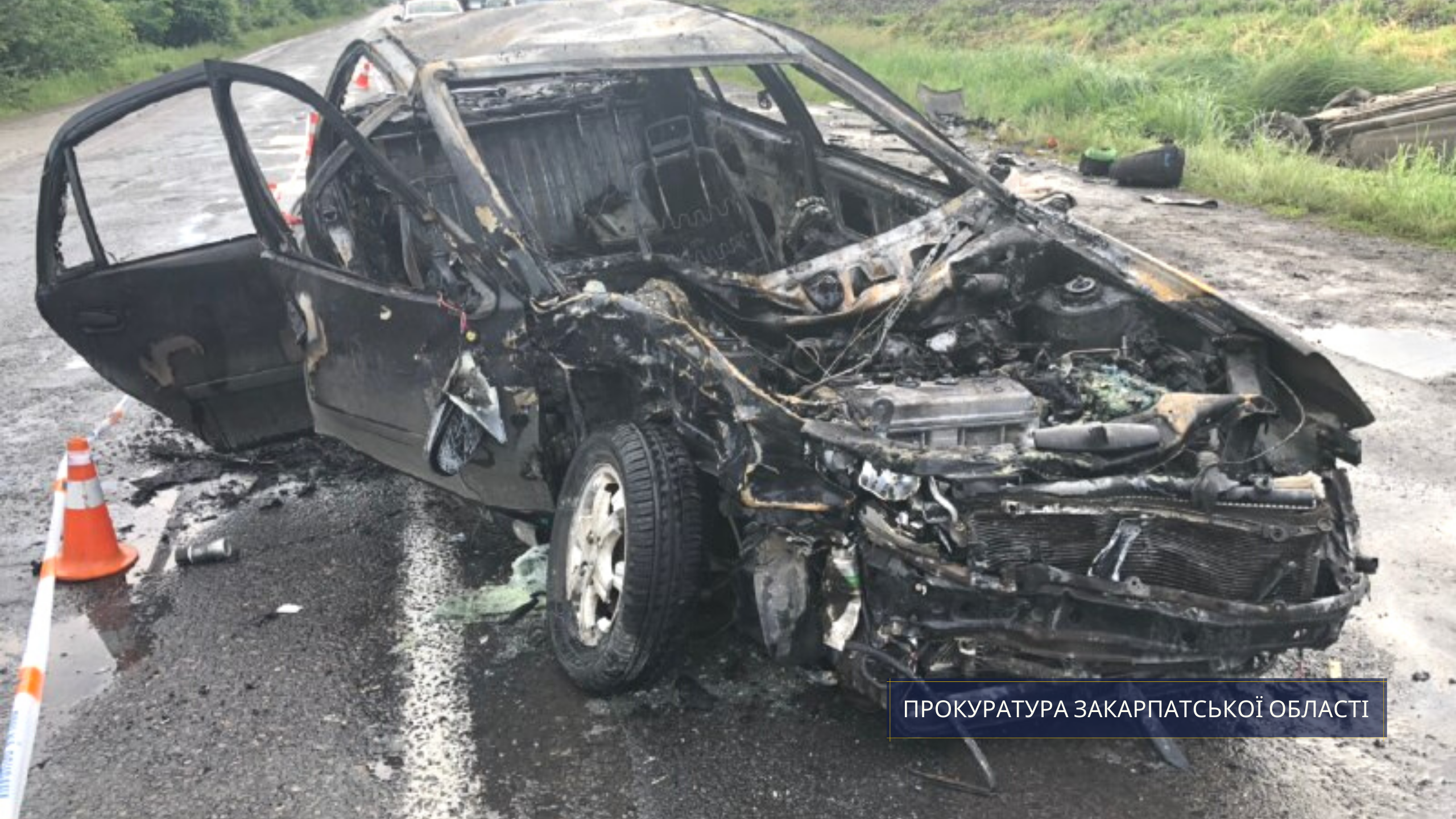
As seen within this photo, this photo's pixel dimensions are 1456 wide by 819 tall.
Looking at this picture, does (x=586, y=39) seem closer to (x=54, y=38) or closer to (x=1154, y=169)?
(x=1154, y=169)

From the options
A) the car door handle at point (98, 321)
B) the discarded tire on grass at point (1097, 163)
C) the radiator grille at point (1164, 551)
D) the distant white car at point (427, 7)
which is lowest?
the discarded tire on grass at point (1097, 163)

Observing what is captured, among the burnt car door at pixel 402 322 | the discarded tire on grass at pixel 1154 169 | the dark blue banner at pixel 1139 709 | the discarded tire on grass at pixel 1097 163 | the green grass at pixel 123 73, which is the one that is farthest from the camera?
the green grass at pixel 123 73

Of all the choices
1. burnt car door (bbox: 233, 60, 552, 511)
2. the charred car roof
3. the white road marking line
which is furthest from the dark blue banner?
the charred car roof

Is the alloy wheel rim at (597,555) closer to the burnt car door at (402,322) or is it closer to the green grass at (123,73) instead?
the burnt car door at (402,322)

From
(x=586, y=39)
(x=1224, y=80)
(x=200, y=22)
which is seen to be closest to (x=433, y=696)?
(x=586, y=39)

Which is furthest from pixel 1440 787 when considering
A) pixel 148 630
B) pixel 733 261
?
pixel 148 630

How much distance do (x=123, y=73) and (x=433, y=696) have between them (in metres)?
27.0

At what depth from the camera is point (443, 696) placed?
3.60 metres

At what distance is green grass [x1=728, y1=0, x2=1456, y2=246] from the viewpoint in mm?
10102

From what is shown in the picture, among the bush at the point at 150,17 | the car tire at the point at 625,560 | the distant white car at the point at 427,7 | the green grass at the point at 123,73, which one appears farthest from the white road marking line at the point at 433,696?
the bush at the point at 150,17

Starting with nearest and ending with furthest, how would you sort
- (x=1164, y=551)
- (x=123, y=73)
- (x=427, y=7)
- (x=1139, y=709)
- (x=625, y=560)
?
(x=1164, y=551), (x=1139, y=709), (x=625, y=560), (x=427, y=7), (x=123, y=73)

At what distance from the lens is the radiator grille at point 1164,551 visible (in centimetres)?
285

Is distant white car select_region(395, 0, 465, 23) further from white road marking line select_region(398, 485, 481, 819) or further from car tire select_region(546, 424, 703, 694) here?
car tire select_region(546, 424, 703, 694)

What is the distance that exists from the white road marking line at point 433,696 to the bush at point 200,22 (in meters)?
34.3
